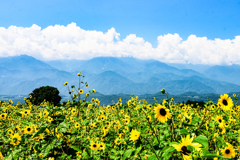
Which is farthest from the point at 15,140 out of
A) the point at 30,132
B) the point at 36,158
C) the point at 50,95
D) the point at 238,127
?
the point at 50,95

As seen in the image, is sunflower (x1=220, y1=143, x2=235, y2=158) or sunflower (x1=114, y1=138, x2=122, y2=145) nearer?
sunflower (x1=220, y1=143, x2=235, y2=158)

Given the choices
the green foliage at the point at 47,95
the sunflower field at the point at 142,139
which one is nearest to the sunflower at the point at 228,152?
the sunflower field at the point at 142,139

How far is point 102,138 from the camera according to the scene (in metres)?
4.54

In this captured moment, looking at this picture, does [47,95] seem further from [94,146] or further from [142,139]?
[142,139]

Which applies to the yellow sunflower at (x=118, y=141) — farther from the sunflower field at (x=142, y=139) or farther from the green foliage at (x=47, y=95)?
the green foliage at (x=47, y=95)

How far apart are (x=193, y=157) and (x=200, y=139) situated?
0.18 metres

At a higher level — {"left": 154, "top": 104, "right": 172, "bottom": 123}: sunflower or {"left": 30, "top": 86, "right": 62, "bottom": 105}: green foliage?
{"left": 154, "top": 104, "right": 172, "bottom": 123}: sunflower

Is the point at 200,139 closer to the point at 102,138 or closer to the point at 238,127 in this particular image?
the point at 102,138

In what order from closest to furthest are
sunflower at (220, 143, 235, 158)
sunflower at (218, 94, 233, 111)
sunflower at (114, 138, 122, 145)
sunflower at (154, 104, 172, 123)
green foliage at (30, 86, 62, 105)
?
sunflower at (220, 143, 235, 158) < sunflower at (154, 104, 172, 123) < sunflower at (218, 94, 233, 111) < sunflower at (114, 138, 122, 145) < green foliage at (30, 86, 62, 105)

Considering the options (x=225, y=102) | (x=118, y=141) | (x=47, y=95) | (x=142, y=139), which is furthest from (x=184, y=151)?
(x=47, y=95)

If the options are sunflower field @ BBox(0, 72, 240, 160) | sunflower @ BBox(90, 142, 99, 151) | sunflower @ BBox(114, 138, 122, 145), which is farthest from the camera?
sunflower @ BBox(114, 138, 122, 145)

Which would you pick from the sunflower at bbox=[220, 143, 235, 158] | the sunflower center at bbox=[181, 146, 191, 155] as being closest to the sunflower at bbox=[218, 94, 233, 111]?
the sunflower at bbox=[220, 143, 235, 158]

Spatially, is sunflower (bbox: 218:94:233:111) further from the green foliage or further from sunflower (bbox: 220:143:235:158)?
the green foliage

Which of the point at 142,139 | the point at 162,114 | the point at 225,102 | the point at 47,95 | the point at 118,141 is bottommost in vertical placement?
the point at 47,95
